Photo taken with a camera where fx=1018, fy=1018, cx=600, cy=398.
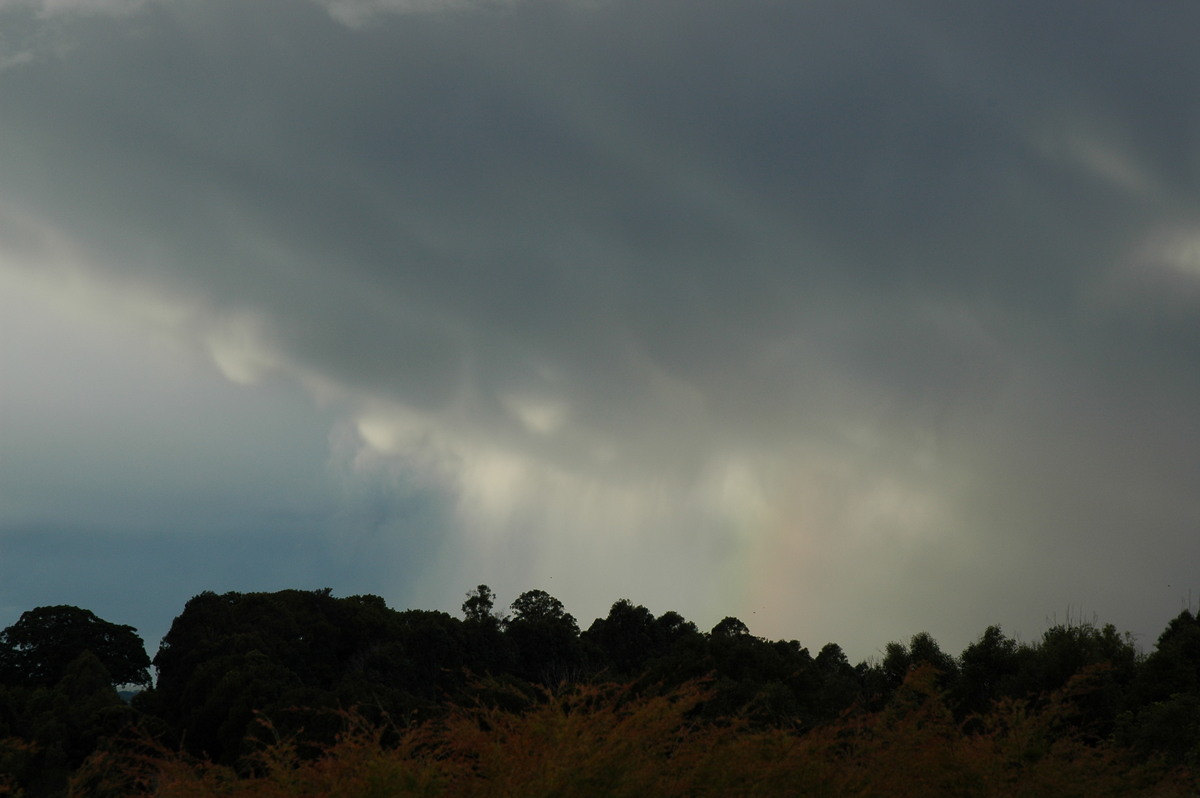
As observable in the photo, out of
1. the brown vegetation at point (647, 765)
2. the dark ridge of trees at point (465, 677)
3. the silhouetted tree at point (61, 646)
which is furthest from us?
the silhouetted tree at point (61, 646)

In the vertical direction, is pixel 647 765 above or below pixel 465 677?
below

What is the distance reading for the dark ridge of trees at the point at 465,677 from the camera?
84.4 ft

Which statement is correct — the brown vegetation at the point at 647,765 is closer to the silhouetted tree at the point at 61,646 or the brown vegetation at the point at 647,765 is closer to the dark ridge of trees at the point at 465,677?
the dark ridge of trees at the point at 465,677

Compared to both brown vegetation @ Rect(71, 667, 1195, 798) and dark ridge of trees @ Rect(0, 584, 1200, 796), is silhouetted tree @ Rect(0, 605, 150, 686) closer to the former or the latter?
dark ridge of trees @ Rect(0, 584, 1200, 796)

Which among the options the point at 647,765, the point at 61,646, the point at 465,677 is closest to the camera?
the point at 647,765

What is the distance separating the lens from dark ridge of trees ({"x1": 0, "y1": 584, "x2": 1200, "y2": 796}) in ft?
84.4

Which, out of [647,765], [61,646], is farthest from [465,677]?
[647,765]

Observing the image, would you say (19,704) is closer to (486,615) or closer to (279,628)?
(279,628)

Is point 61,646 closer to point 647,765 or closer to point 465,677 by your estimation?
point 465,677

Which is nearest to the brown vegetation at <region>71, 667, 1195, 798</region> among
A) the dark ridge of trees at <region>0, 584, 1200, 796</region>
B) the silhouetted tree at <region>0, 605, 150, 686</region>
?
the dark ridge of trees at <region>0, 584, 1200, 796</region>

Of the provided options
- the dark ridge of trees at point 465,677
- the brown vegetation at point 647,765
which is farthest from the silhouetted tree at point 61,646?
the brown vegetation at point 647,765

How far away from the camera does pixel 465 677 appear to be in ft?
171

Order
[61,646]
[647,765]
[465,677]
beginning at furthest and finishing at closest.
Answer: [61,646] < [465,677] < [647,765]

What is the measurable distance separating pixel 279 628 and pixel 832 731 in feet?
166
